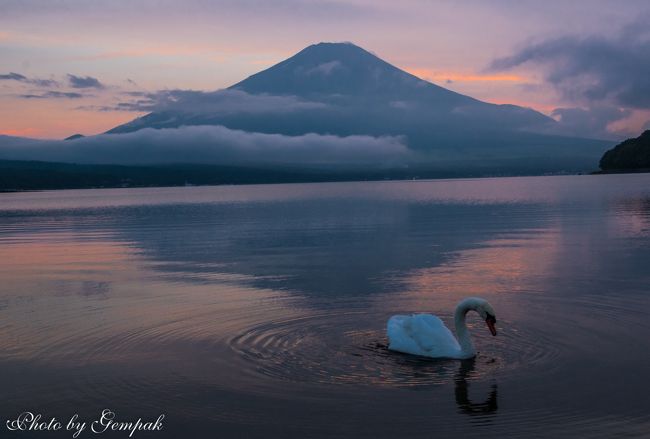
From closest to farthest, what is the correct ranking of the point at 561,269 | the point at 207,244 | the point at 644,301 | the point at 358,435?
the point at 358,435 < the point at 644,301 < the point at 561,269 < the point at 207,244

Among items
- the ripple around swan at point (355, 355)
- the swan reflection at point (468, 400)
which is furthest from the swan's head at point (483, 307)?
the swan reflection at point (468, 400)

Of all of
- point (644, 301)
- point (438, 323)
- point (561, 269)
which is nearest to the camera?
point (438, 323)

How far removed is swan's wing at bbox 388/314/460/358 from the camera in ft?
46.8

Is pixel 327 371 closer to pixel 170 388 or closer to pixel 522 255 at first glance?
pixel 170 388

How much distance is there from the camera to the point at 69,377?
13.3m

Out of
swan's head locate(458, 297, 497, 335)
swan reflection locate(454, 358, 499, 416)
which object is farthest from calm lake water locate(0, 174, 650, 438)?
swan's head locate(458, 297, 497, 335)

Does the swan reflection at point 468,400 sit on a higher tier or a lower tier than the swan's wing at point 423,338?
lower

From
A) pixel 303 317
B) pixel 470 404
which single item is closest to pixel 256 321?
pixel 303 317

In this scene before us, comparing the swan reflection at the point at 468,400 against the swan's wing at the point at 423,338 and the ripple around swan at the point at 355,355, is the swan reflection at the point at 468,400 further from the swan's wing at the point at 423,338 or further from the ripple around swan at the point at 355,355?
the swan's wing at the point at 423,338

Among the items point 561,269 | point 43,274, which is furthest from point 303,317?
point 43,274

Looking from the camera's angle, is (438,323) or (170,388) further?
(438,323)

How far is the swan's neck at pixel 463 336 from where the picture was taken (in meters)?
14.0

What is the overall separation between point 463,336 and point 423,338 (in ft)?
2.48

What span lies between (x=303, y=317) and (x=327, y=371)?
14.6 ft
